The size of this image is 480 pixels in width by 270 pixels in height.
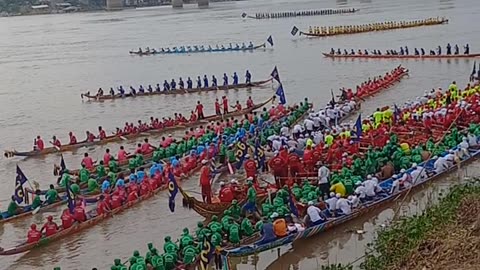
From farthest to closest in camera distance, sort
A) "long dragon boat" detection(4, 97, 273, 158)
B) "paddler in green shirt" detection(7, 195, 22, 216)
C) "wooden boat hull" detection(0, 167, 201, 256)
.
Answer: "long dragon boat" detection(4, 97, 273, 158) < "paddler in green shirt" detection(7, 195, 22, 216) < "wooden boat hull" detection(0, 167, 201, 256)

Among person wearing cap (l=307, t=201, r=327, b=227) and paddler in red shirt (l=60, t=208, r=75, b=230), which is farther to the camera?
paddler in red shirt (l=60, t=208, r=75, b=230)

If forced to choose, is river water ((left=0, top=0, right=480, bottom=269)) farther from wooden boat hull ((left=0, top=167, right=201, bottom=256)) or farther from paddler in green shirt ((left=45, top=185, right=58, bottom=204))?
paddler in green shirt ((left=45, top=185, right=58, bottom=204))

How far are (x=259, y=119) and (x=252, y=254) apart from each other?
415 inches

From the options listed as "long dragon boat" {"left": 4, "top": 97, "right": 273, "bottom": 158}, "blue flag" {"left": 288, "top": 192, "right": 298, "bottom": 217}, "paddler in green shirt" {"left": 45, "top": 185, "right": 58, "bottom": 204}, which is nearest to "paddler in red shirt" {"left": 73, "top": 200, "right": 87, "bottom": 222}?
"paddler in green shirt" {"left": 45, "top": 185, "right": 58, "bottom": 204}

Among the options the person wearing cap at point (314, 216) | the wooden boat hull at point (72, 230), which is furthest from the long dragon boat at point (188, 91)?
the person wearing cap at point (314, 216)

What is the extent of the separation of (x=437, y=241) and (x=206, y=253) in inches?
150

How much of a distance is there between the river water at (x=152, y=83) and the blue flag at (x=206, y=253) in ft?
3.82

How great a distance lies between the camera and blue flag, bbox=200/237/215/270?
35.9 feet

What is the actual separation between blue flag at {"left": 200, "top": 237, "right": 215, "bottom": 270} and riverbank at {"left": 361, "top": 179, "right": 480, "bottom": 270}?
252 centimetres

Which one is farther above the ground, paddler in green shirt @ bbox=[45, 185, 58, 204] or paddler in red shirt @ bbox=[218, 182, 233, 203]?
paddler in red shirt @ bbox=[218, 182, 233, 203]

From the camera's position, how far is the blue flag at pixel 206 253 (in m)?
10.9

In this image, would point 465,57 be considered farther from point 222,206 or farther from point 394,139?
point 222,206

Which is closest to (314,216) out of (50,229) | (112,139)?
(50,229)

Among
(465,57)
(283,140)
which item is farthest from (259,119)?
(465,57)
